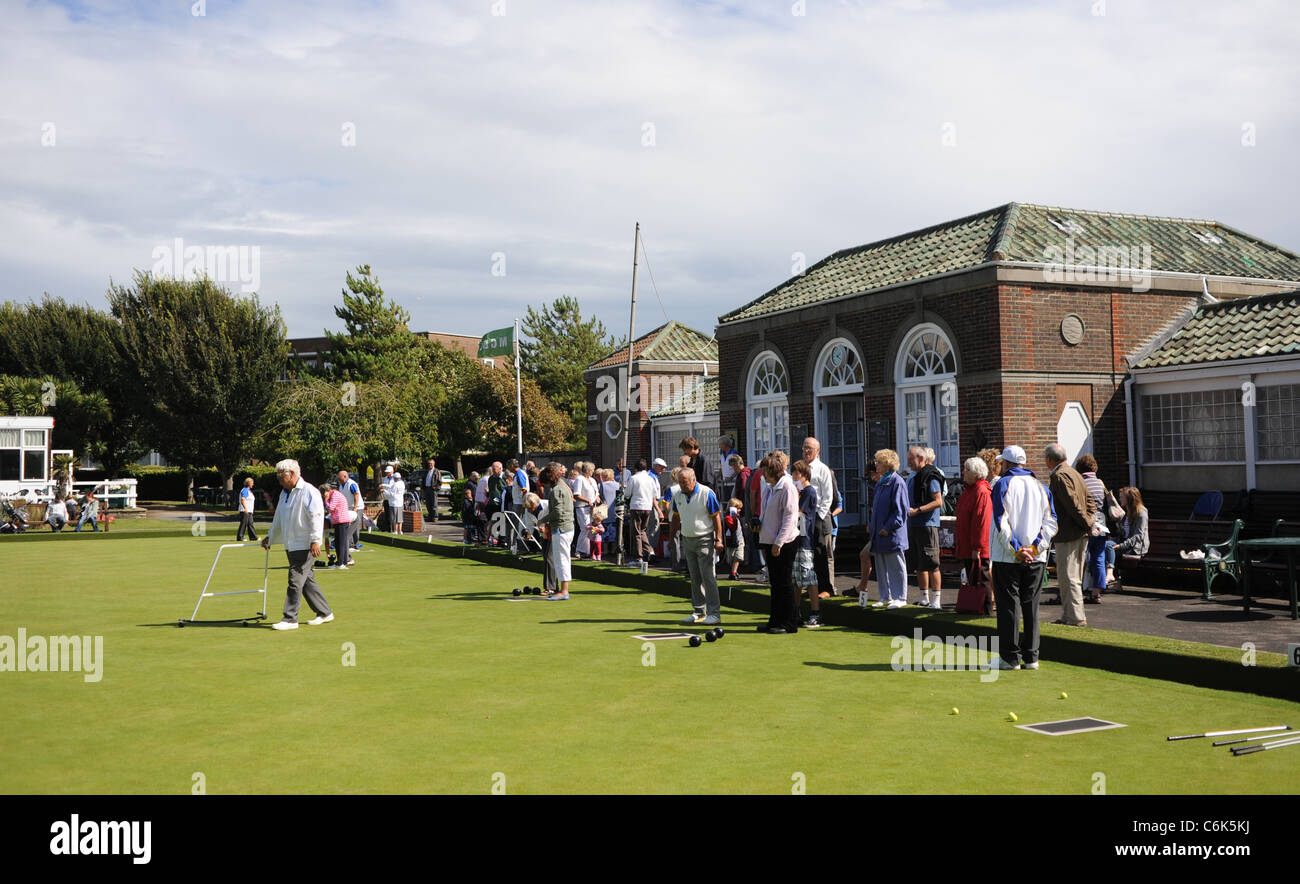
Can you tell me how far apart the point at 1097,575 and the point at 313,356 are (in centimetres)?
7441

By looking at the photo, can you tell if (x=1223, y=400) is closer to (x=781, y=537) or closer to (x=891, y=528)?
(x=891, y=528)

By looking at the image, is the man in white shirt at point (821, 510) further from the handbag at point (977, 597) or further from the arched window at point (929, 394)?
the arched window at point (929, 394)

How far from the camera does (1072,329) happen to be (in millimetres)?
17422

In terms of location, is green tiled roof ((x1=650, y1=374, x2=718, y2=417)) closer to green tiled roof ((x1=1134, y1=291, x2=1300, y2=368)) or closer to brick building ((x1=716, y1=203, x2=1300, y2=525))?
brick building ((x1=716, y1=203, x2=1300, y2=525))

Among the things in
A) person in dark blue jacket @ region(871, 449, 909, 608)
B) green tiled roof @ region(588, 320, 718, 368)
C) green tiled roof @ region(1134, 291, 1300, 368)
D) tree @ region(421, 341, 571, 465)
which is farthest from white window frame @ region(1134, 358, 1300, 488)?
tree @ region(421, 341, 571, 465)

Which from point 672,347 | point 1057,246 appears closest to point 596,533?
point 1057,246

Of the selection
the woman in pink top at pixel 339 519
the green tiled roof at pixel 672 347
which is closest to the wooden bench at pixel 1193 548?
the woman in pink top at pixel 339 519

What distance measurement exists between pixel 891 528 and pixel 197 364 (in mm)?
41448

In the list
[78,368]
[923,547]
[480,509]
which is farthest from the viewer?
[78,368]

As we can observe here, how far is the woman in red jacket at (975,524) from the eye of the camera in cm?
1045

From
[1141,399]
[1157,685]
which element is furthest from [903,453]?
[1157,685]

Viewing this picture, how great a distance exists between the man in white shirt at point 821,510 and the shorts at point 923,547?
956 mm

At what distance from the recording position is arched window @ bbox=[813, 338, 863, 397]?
797 inches
